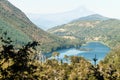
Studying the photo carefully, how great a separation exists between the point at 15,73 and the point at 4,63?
1.30 m

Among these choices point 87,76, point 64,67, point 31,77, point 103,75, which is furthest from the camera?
point 64,67

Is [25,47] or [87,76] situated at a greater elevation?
[25,47]

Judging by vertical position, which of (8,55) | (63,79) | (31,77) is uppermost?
(8,55)

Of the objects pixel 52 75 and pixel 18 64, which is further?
pixel 52 75

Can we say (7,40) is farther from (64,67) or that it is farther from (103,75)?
(64,67)

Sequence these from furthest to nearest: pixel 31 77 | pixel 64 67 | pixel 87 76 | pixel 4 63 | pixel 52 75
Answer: pixel 64 67 < pixel 52 75 < pixel 87 76 < pixel 31 77 < pixel 4 63

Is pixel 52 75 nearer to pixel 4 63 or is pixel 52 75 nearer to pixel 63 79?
pixel 63 79

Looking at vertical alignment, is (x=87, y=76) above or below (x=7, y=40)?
below

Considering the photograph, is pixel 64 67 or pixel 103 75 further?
pixel 64 67

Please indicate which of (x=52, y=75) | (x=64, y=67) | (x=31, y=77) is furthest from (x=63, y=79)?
(x=31, y=77)

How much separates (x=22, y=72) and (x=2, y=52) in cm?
207

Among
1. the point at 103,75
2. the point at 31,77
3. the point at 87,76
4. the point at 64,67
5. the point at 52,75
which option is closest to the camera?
the point at 31,77

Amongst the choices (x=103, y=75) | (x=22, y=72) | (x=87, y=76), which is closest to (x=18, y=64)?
(x=22, y=72)

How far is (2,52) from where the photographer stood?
24250mm
